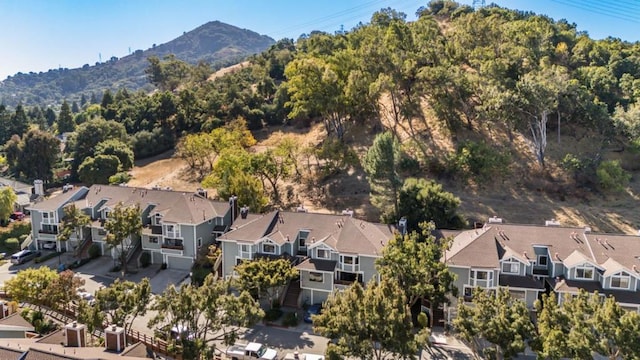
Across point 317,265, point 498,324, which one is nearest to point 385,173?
point 317,265

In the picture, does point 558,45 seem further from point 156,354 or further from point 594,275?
point 156,354

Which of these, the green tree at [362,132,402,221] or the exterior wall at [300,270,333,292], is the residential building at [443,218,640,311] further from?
the green tree at [362,132,402,221]

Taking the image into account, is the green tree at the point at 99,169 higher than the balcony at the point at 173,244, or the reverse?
A: the green tree at the point at 99,169

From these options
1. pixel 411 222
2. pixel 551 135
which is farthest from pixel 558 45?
pixel 411 222

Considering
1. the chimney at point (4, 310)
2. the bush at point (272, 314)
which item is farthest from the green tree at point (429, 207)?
the chimney at point (4, 310)

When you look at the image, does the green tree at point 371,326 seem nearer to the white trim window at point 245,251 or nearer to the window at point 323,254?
the window at point 323,254

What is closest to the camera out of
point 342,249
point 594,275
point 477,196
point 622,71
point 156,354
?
point 156,354
